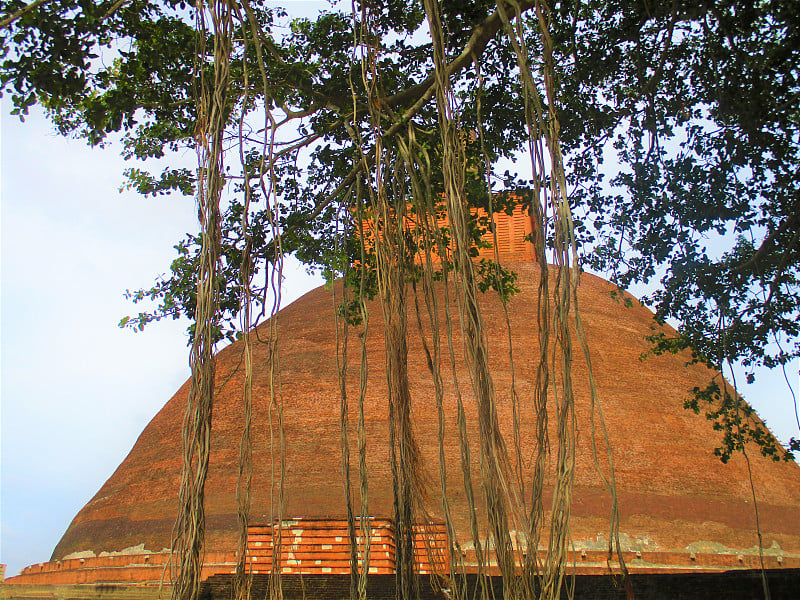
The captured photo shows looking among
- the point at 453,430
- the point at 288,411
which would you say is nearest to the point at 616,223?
the point at 453,430

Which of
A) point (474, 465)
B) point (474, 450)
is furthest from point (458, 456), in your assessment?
point (474, 465)

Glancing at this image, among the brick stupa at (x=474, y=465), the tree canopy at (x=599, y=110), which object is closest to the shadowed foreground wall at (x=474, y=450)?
the brick stupa at (x=474, y=465)

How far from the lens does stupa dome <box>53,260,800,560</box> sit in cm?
1360

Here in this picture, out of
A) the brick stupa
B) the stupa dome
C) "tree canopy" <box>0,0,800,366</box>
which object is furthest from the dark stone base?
the stupa dome

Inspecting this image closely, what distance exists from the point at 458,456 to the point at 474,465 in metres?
2.14

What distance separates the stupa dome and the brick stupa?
3 centimetres

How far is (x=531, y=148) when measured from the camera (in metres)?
2.48

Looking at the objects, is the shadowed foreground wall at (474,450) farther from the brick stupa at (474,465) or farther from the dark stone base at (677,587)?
the dark stone base at (677,587)

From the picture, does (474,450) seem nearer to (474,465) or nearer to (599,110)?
(474,465)

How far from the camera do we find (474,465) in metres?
11.3

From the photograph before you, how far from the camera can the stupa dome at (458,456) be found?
44.6 ft

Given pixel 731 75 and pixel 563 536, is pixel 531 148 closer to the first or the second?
pixel 563 536

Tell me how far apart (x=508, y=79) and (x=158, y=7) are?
9.40 feet

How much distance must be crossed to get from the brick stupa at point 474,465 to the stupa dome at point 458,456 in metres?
0.03
